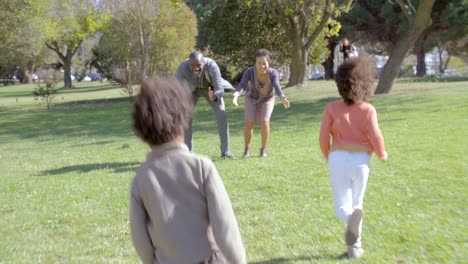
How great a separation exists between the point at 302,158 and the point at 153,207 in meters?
7.35

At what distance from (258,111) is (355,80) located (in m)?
5.41

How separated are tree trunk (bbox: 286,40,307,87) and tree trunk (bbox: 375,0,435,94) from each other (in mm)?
5109

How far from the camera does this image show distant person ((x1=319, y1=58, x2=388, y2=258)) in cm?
470

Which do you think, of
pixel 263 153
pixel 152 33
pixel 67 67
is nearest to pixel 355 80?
pixel 263 153

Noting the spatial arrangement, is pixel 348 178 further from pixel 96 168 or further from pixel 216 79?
pixel 96 168

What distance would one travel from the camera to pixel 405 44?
71.9 ft

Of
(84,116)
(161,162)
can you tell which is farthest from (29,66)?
(161,162)

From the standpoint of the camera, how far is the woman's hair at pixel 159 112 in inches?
114

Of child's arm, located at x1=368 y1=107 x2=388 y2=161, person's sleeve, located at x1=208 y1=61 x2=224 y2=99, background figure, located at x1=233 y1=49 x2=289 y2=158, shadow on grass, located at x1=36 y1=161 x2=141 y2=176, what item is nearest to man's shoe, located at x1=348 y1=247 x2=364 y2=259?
child's arm, located at x1=368 y1=107 x2=388 y2=161

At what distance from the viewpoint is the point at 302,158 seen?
1012cm

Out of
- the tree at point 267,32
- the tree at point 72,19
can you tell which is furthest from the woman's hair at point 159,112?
the tree at point 72,19

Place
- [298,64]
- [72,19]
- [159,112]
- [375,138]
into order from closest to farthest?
[159,112], [375,138], [298,64], [72,19]

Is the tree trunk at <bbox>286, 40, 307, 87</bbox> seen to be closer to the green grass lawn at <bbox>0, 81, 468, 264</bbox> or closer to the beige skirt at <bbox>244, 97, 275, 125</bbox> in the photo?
the green grass lawn at <bbox>0, 81, 468, 264</bbox>

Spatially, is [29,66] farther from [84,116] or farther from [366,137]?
[366,137]
